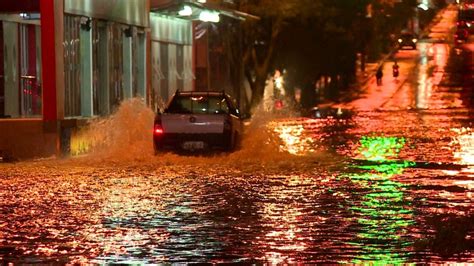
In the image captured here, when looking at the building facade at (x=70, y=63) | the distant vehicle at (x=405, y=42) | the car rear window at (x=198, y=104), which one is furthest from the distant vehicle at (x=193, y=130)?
the distant vehicle at (x=405, y=42)

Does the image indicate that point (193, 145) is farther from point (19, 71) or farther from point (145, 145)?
point (19, 71)

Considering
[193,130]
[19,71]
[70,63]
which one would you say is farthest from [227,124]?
[19,71]

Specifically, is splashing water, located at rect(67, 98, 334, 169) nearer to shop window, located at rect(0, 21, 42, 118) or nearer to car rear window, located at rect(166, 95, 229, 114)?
car rear window, located at rect(166, 95, 229, 114)

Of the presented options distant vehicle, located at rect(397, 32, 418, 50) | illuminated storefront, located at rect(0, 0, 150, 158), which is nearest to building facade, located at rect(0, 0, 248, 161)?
illuminated storefront, located at rect(0, 0, 150, 158)

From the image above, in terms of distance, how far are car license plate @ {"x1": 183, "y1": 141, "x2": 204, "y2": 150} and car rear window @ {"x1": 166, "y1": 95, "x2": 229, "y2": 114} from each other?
0.83m

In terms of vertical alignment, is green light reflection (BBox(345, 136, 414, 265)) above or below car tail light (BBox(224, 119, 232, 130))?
below

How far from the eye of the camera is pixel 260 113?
2831 centimetres

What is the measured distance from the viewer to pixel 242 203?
16.1 meters

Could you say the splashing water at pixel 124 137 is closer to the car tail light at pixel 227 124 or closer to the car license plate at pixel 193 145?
the car license plate at pixel 193 145

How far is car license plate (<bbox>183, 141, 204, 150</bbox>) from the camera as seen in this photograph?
23078 millimetres

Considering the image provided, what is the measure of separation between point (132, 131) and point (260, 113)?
377cm

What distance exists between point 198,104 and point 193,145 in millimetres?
1662

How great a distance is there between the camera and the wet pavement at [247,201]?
11680 mm

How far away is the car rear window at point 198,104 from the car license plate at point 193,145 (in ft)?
2.72
